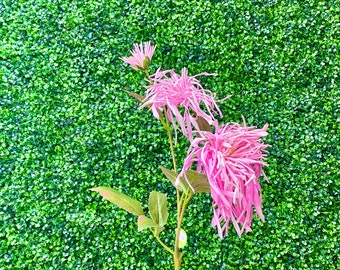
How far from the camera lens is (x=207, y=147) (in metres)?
0.59

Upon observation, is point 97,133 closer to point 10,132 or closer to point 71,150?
point 71,150

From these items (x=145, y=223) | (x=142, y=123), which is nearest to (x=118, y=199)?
(x=145, y=223)

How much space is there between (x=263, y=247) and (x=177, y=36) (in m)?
0.76

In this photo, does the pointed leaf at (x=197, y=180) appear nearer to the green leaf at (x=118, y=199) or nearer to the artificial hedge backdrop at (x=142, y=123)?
the green leaf at (x=118, y=199)

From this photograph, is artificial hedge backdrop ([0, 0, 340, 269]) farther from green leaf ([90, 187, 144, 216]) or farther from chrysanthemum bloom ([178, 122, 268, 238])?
chrysanthemum bloom ([178, 122, 268, 238])

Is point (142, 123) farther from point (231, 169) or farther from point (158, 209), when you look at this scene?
point (231, 169)

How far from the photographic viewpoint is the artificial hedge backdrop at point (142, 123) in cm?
129

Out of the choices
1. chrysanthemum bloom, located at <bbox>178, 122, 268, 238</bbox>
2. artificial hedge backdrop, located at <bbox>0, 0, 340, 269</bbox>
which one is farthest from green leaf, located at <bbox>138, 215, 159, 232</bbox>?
artificial hedge backdrop, located at <bbox>0, 0, 340, 269</bbox>

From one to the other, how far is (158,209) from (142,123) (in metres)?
0.61

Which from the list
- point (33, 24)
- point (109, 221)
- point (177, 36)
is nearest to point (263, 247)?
point (109, 221)

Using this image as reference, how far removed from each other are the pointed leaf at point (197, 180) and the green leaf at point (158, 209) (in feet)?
0.47

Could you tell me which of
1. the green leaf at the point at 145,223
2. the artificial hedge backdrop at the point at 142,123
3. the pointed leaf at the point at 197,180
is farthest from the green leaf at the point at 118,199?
the artificial hedge backdrop at the point at 142,123

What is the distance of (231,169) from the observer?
56 cm

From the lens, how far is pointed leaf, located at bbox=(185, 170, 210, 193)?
64 cm
